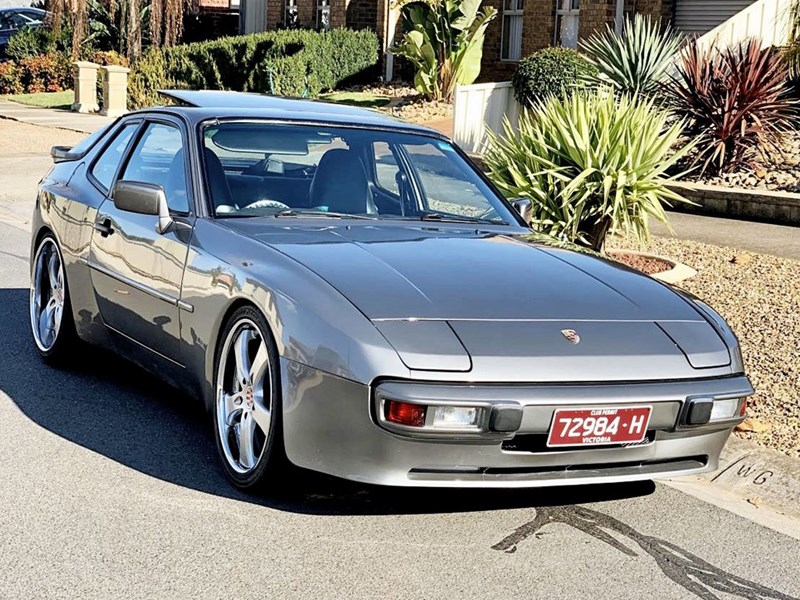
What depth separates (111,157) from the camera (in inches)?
271

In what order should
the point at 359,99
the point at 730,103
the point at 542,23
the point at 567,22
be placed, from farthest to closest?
1. the point at 359,99
2. the point at 542,23
3. the point at 567,22
4. the point at 730,103

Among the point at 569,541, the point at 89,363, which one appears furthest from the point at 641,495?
the point at 89,363

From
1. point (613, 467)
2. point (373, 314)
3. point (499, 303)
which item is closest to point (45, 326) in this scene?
point (373, 314)

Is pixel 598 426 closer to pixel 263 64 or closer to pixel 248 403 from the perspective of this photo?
pixel 248 403

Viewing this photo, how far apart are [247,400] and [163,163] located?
1.74 meters

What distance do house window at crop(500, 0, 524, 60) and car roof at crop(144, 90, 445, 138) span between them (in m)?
19.2

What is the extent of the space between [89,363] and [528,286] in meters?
3.07

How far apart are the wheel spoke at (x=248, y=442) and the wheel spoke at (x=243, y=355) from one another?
0.15 meters

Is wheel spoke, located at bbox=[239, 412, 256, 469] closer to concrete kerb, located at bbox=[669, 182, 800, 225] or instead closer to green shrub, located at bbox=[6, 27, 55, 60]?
concrete kerb, located at bbox=[669, 182, 800, 225]

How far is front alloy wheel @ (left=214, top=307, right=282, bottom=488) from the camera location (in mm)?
4762

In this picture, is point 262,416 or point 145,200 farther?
point 145,200

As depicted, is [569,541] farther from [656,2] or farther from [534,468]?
[656,2]

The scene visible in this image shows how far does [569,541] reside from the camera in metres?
4.67

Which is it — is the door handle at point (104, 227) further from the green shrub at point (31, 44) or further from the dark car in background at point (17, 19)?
the dark car in background at point (17, 19)
